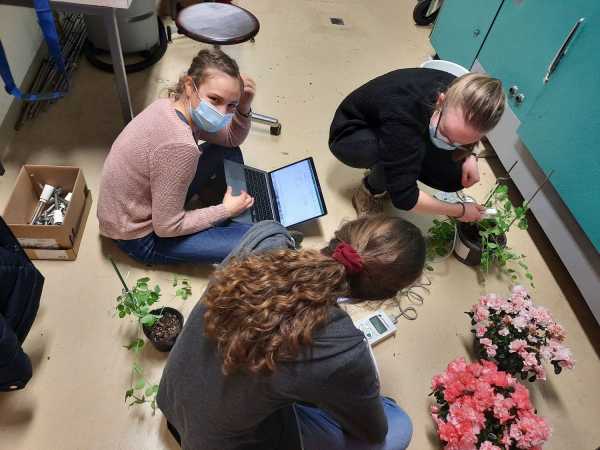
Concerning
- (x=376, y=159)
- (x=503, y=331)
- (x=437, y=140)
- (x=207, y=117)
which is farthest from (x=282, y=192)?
(x=503, y=331)

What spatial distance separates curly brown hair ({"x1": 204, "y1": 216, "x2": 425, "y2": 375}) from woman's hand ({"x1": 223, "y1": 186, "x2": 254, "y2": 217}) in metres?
0.70

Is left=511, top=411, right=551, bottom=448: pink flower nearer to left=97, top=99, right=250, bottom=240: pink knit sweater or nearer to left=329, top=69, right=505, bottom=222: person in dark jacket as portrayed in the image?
left=329, top=69, right=505, bottom=222: person in dark jacket

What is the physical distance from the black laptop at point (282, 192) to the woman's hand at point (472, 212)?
20.3 inches

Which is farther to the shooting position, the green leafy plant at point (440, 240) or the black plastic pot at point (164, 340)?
the green leafy plant at point (440, 240)

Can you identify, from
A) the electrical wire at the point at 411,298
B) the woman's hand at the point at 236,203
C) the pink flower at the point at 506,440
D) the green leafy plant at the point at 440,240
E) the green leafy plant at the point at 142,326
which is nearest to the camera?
the pink flower at the point at 506,440

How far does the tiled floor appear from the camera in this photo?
4.38 ft

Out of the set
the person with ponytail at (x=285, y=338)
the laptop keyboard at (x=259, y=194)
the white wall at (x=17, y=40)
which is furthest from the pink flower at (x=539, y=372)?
the white wall at (x=17, y=40)

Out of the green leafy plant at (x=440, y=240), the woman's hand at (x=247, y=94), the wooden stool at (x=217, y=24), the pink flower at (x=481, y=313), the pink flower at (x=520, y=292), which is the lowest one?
the green leafy plant at (x=440, y=240)

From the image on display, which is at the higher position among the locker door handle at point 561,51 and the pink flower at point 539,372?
the locker door handle at point 561,51

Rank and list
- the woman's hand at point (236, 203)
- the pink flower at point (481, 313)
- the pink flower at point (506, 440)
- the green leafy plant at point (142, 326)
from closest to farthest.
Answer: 1. the pink flower at point (506, 440)
2. the green leafy plant at point (142, 326)
3. the pink flower at point (481, 313)
4. the woman's hand at point (236, 203)

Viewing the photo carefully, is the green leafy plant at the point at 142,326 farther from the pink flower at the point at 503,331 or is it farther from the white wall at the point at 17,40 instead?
the white wall at the point at 17,40

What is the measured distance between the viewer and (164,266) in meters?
1.69

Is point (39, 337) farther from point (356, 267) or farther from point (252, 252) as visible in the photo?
point (356, 267)

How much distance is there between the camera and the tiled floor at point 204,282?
→ 133 cm
